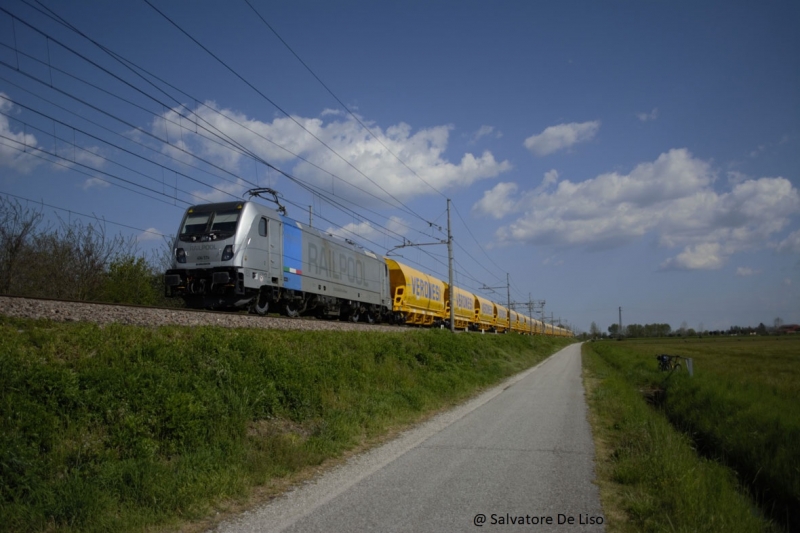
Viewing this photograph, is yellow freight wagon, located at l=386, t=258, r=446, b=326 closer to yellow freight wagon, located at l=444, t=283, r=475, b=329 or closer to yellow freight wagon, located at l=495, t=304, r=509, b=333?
yellow freight wagon, located at l=444, t=283, r=475, b=329

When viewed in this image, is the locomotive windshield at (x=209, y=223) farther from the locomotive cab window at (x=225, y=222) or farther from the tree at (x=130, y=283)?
the tree at (x=130, y=283)

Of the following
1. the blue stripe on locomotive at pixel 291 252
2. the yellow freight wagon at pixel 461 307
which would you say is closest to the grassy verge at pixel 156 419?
the blue stripe on locomotive at pixel 291 252

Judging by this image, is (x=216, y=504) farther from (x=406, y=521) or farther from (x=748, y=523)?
(x=748, y=523)

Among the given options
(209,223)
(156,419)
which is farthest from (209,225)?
(156,419)

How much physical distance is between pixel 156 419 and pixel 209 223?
1013 cm

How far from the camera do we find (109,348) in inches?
299

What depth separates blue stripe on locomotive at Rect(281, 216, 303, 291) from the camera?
59.5ft

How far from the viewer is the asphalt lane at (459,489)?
5.22 m

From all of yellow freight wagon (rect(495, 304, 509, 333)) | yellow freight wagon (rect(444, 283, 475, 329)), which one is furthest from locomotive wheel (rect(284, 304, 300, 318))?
yellow freight wagon (rect(495, 304, 509, 333))

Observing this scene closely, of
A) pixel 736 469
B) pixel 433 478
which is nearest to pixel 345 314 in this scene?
pixel 736 469

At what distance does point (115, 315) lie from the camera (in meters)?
10.4

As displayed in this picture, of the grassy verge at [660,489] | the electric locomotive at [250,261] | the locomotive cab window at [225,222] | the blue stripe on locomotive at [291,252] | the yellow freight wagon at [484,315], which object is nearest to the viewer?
the grassy verge at [660,489]

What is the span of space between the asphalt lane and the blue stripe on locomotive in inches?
377

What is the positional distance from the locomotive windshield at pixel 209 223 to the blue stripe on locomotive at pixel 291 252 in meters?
2.58
